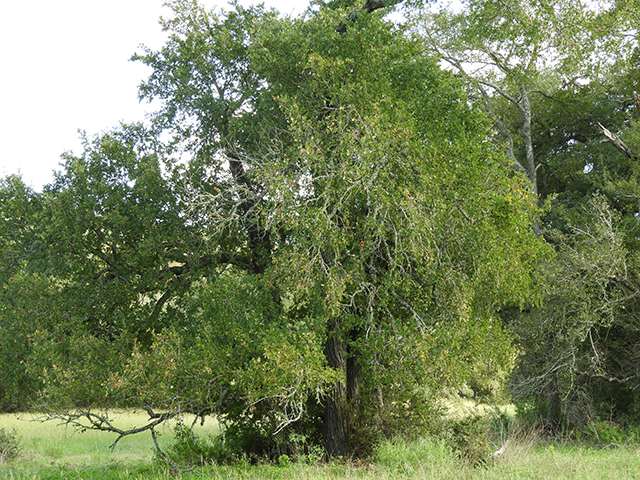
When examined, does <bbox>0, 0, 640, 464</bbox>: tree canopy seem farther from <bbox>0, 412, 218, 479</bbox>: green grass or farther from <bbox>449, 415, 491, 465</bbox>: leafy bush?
<bbox>0, 412, 218, 479</bbox>: green grass

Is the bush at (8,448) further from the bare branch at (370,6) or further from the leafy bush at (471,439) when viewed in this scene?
the bare branch at (370,6)

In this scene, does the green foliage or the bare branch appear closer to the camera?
the bare branch

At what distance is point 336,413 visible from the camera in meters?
12.1

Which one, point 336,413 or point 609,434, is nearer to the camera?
point 336,413

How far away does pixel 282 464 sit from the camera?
10578 mm

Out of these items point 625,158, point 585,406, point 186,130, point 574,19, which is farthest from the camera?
point 625,158

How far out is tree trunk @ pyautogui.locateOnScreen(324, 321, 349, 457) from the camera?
469 inches

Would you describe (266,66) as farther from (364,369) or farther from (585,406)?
(585,406)

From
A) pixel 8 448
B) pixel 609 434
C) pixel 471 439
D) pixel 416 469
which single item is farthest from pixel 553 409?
pixel 8 448

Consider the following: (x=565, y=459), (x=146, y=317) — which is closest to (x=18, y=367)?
(x=146, y=317)

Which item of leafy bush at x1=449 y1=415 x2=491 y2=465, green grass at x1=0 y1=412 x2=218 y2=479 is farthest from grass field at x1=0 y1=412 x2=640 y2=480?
leafy bush at x1=449 y1=415 x2=491 y2=465

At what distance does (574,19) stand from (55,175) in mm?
12669

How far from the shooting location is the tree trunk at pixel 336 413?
1191cm

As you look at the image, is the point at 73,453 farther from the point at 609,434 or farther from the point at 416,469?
the point at 609,434
